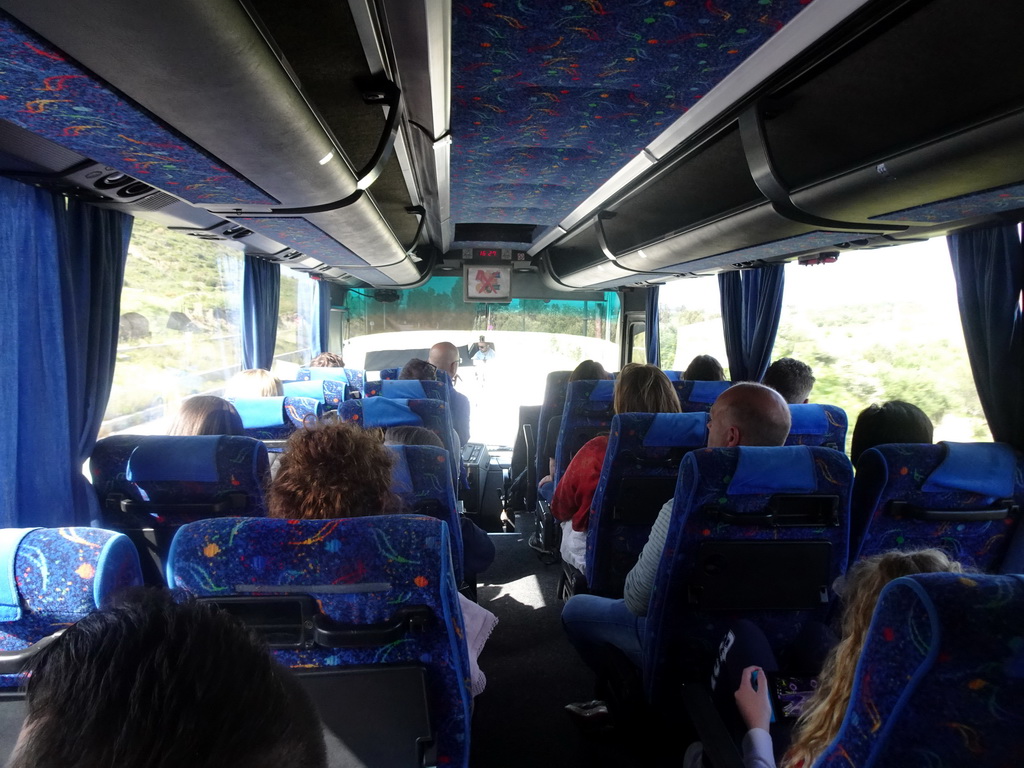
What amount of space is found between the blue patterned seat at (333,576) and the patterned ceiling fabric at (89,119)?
112 centimetres

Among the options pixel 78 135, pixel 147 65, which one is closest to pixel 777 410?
pixel 147 65

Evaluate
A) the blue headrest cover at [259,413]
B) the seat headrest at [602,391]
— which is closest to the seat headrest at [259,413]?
the blue headrest cover at [259,413]

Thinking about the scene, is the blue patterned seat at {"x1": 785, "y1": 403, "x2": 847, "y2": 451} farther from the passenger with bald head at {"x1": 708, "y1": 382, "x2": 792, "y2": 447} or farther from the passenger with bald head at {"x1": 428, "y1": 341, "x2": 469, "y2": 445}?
the passenger with bald head at {"x1": 428, "y1": 341, "x2": 469, "y2": 445}

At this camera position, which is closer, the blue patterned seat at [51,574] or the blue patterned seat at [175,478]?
the blue patterned seat at [51,574]

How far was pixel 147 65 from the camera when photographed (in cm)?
137

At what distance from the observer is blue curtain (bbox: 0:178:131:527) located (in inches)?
122

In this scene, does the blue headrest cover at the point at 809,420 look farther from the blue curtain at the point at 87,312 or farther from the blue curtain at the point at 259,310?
the blue curtain at the point at 259,310

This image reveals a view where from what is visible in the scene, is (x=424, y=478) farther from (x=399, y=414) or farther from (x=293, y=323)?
(x=293, y=323)

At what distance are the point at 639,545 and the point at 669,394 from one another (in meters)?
0.94

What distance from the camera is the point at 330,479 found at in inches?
71.7

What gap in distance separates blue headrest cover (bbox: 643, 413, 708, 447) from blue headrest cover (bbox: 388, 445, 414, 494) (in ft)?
4.02

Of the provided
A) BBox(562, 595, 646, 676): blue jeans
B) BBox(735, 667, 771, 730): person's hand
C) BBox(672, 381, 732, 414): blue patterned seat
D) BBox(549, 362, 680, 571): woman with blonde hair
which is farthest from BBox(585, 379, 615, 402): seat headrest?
BBox(735, 667, 771, 730): person's hand

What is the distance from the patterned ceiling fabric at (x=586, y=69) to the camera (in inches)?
72.6

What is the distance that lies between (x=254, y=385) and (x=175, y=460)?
2.87 metres
